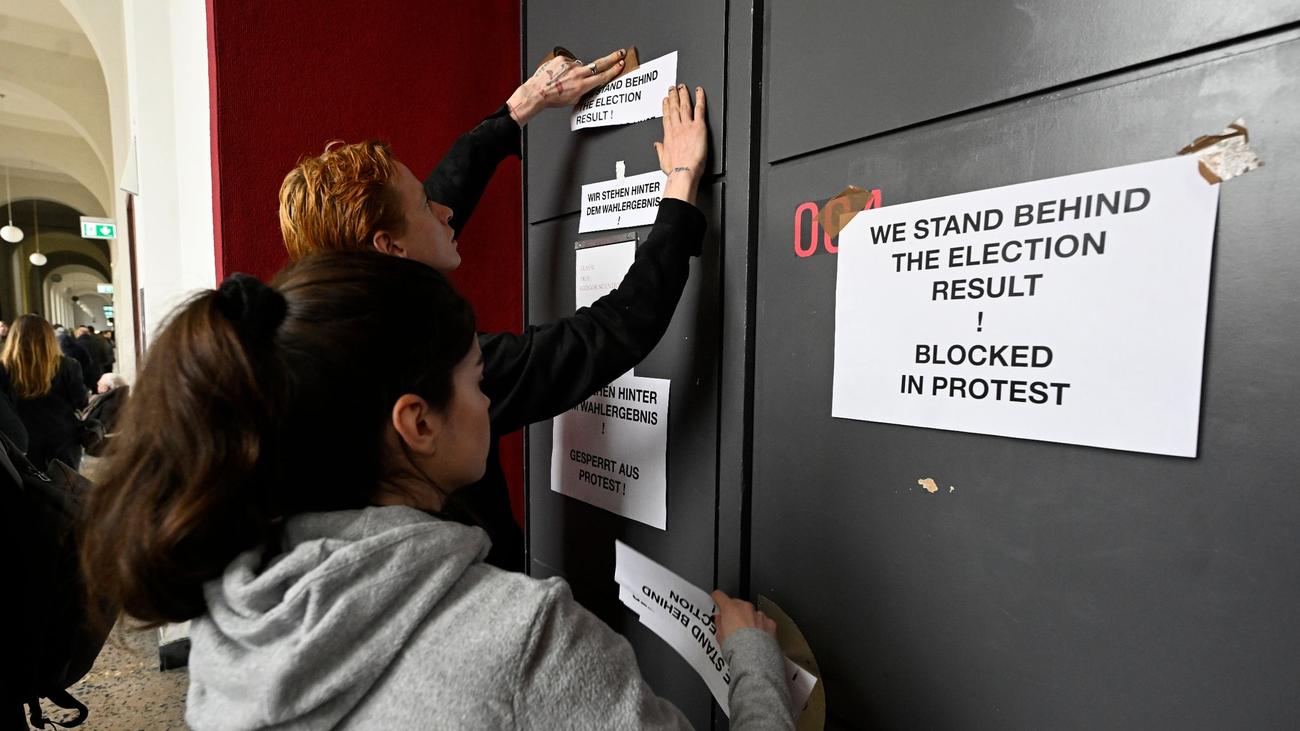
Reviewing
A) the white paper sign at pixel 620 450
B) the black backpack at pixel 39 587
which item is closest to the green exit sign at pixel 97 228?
the black backpack at pixel 39 587

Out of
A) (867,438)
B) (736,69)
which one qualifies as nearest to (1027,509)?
(867,438)

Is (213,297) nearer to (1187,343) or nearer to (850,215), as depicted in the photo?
(850,215)

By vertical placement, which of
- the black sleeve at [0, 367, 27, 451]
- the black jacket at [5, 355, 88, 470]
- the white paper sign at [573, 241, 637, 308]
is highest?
the white paper sign at [573, 241, 637, 308]

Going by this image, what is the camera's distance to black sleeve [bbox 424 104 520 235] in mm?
1405

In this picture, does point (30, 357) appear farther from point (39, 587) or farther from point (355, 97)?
point (39, 587)

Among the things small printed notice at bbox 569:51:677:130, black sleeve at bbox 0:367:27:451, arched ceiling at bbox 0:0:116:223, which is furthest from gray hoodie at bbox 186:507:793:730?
arched ceiling at bbox 0:0:116:223

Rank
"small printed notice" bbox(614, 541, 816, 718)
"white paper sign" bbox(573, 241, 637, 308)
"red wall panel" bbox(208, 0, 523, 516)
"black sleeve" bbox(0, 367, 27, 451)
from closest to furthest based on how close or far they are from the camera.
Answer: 1. "small printed notice" bbox(614, 541, 816, 718)
2. "white paper sign" bbox(573, 241, 637, 308)
3. "red wall panel" bbox(208, 0, 523, 516)
4. "black sleeve" bbox(0, 367, 27, 451)

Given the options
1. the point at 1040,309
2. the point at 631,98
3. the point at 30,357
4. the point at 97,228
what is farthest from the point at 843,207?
the point at 97,228

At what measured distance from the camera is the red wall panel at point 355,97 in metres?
1.61

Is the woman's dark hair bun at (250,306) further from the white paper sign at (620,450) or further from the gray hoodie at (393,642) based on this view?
the white paper sign at (620,450)

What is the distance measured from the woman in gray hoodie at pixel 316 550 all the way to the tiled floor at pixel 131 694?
1939 mm

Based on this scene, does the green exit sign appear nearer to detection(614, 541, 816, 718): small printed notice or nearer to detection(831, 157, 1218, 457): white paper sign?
detection(614, 541, 816, 718): small printed notice

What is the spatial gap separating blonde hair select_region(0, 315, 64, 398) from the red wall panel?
8.58ft

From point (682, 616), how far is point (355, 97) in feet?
5.13
